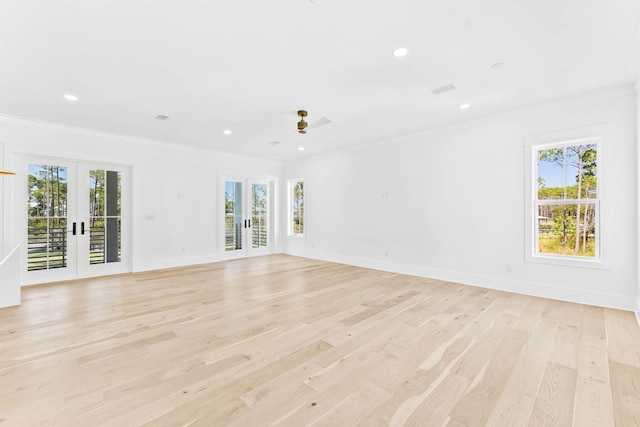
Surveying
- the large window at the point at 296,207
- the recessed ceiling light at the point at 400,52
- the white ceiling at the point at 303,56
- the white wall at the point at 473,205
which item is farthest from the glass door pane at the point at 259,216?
the recessed ceiling light at the point at 400,52

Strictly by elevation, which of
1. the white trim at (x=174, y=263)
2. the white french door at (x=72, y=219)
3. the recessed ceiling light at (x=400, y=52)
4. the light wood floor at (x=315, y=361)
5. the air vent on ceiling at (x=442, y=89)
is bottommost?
the light wood floor at (x=315, y=361)

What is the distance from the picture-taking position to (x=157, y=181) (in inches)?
245

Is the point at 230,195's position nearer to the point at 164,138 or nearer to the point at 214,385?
the point at 164,138

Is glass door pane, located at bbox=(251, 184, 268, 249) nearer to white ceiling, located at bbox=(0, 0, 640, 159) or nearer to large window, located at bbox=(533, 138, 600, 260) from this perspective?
white ceiling, located at bbox=(0, 0, 640, 159)

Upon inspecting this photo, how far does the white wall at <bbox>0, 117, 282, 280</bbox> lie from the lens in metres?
4.87

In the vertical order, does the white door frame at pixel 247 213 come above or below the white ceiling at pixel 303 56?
below

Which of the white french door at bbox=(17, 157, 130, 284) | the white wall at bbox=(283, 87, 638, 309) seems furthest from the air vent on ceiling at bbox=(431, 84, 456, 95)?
the white french door at bbox=(17, 157, 130, 284)

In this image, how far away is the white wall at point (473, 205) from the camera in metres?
3.67

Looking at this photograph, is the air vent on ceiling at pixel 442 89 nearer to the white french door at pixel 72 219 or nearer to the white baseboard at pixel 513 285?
the white baseboard at pixel 513 285

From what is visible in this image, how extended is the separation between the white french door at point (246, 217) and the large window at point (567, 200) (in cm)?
628

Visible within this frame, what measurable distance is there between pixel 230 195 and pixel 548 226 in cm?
664

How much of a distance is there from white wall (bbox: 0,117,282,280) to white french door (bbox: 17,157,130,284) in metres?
0.21

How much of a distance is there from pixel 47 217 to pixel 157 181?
1.88 m

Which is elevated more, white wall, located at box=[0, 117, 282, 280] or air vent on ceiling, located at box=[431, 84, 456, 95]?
air vent on ceiling, located at box=[431, 84, 456, 95]
